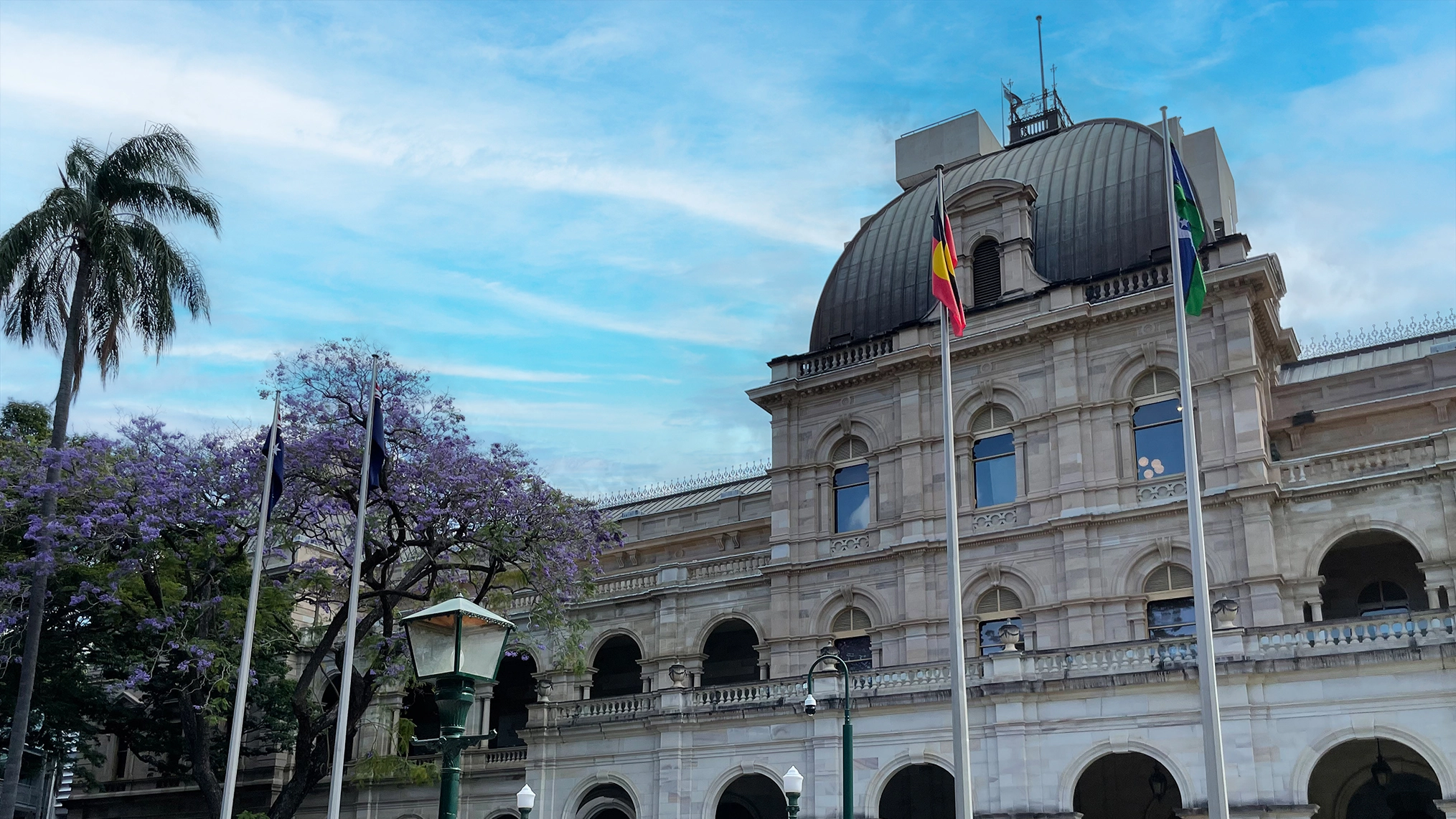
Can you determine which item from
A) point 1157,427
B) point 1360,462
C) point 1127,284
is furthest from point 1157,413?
point 1360,462

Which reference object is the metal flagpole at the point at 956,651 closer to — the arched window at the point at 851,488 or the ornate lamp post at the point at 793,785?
the ornate lamp post at the point at 793,785

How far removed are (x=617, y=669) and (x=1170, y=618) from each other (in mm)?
20284

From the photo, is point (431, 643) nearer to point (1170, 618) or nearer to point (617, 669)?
point (1170, 618)

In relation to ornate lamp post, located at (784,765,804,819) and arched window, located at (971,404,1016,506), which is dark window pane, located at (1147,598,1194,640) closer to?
arched window, located at (971,404,1016,506)

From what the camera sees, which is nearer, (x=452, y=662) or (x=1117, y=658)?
(x=452, y=662)

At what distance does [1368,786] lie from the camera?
31.2 metres

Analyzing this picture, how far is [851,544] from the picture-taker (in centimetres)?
3888

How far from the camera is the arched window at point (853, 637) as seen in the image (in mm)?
37594

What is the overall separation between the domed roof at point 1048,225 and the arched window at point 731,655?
983 cm

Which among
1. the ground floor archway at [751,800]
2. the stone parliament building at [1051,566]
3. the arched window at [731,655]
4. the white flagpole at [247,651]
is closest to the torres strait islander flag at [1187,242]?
the stone parliament building at [1051,566]

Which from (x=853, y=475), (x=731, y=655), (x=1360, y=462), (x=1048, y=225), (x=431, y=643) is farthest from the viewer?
(x=731, y=655)

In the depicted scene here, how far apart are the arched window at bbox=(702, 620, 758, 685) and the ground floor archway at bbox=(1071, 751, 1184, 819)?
1254cm

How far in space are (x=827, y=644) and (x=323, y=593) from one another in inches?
574

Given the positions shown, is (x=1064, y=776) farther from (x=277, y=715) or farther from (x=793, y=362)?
(x=277, y=715)
